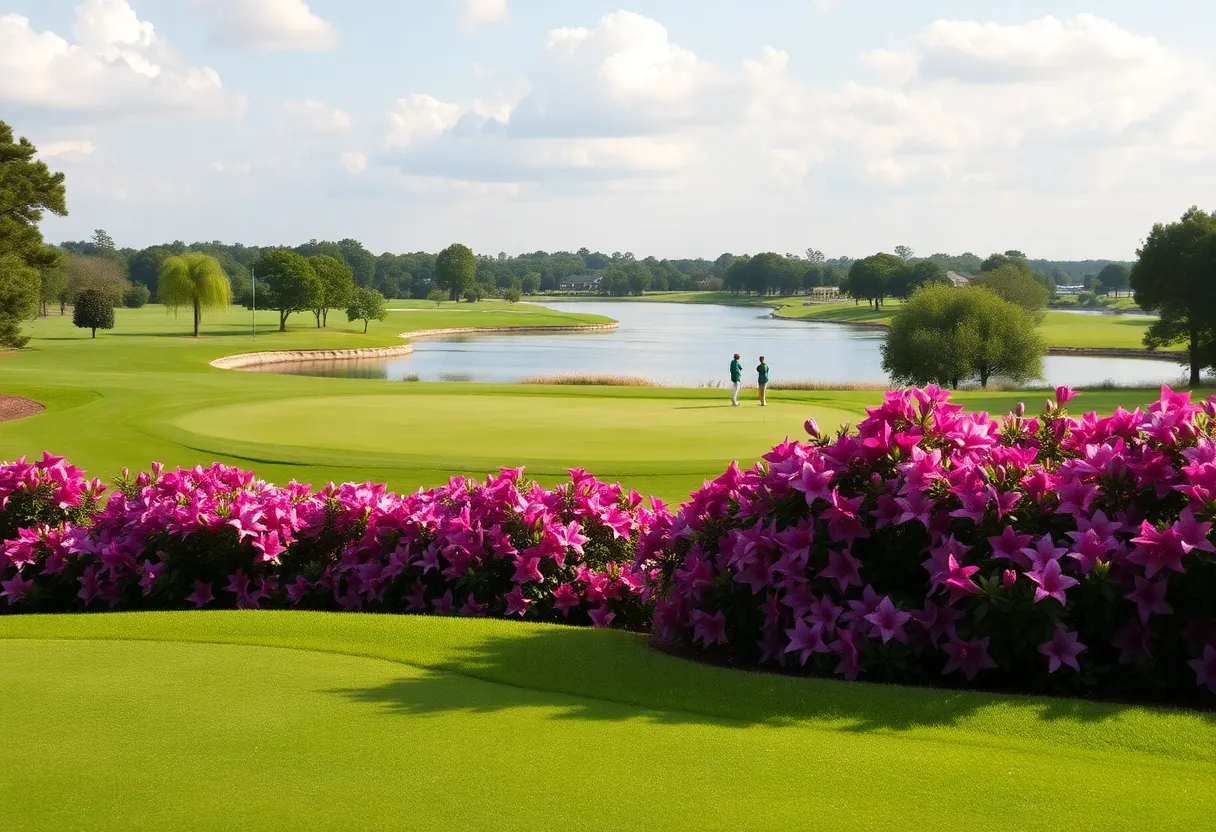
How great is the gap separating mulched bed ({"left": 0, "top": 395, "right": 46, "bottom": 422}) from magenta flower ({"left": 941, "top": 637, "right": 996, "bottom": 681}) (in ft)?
92.3

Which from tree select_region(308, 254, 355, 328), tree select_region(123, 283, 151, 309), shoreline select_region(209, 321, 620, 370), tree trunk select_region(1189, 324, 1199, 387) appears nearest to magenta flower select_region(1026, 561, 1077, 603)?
shoreline select_region(209, 321, 620, 370)

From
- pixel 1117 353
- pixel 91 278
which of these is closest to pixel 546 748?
pixel 1117 353

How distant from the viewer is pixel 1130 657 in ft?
18.5

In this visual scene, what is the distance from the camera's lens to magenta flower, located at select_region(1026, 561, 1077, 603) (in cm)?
548

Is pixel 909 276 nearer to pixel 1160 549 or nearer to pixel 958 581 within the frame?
pixel 1160 549

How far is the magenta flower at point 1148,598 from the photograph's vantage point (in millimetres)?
5586

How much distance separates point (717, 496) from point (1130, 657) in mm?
2456

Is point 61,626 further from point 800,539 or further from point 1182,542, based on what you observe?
point 1182,542

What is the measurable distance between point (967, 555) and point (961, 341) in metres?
70.2

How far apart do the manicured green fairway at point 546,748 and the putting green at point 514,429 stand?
508 inches

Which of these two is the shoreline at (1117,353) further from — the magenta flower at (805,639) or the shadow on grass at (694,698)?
the shadow on grass at (694,698)

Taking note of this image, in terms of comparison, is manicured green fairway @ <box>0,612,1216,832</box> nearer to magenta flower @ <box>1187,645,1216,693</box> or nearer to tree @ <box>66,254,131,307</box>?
magenta flower @ <box>1187,645,1216,693</box>

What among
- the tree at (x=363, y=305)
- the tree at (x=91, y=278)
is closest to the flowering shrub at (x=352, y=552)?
the tree at (x=363, y=305)

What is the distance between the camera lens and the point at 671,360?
9362cm
